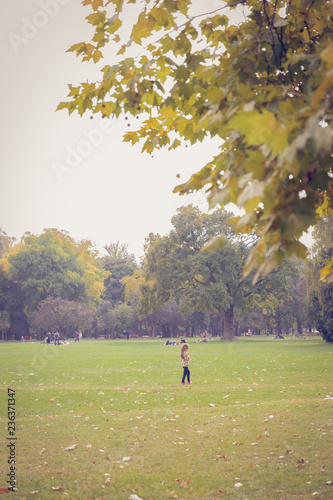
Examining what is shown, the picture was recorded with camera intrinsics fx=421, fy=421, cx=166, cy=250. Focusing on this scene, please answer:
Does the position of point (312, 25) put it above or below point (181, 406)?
above

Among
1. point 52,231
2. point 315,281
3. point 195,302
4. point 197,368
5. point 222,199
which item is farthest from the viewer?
point 52,231

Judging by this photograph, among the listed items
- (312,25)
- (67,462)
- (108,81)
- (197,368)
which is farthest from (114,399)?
(312,25)

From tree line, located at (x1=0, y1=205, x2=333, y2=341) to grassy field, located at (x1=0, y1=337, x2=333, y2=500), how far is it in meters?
15.4

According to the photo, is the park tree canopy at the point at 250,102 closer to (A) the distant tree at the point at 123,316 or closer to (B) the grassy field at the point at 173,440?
(B) the grassy field at the point at 173,440

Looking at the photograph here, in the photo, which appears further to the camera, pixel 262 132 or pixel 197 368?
pixel 197 368

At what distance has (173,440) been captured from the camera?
8156mm

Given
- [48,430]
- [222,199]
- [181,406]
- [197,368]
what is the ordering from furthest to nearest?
[197,368] → [181,406] → [48,430] → [222,199]

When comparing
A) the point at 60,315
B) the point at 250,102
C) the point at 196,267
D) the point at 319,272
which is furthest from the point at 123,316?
the point at 250,102

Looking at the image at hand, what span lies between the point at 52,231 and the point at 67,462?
78.4m

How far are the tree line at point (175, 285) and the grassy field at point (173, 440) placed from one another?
1537cm

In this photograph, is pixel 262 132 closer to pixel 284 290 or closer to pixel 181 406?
pixel 181 406

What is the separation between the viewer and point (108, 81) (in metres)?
4.75

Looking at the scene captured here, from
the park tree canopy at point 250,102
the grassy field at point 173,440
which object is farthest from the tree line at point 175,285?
the park tree canopy at point 250,102

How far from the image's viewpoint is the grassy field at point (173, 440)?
6.08m
